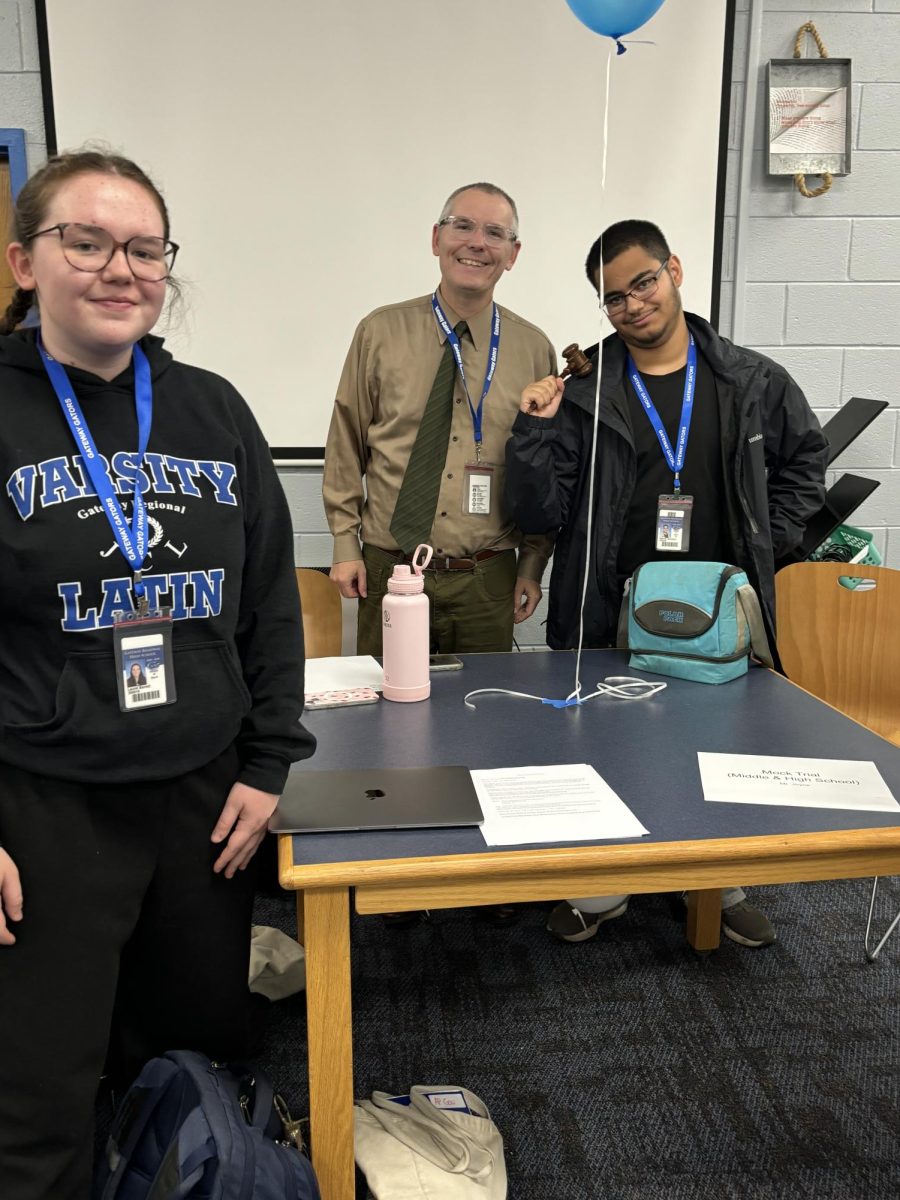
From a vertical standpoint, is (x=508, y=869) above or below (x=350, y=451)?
below

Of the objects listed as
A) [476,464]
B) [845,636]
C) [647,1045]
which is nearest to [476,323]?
[476,464]

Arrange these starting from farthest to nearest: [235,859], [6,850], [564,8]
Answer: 1. [564,8]
2. [235,859]
3. [6,850]

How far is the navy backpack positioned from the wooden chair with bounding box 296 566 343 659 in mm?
1293

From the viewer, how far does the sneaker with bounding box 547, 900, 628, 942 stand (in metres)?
2.17

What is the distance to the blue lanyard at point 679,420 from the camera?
7.11ft

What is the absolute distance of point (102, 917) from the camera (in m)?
1.15

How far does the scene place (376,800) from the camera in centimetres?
127

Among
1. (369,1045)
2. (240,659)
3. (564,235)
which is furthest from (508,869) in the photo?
(564,235)

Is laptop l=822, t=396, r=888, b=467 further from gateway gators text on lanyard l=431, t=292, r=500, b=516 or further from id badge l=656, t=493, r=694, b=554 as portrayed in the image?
gateway gators text on lanyard l=431, t=292, r=500, b=516

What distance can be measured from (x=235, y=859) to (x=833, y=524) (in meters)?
2.31

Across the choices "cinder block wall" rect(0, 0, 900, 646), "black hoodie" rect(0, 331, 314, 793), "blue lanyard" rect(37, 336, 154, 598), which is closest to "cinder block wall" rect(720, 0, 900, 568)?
"cinder block wall" rect(0, 0, 900, 646)

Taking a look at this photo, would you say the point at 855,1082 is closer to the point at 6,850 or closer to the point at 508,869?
the point at 508,869

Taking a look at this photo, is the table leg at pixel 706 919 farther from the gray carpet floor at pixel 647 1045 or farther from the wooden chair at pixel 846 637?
the wooden chair at pixel 846 637

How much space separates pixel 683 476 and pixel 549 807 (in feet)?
3.84
